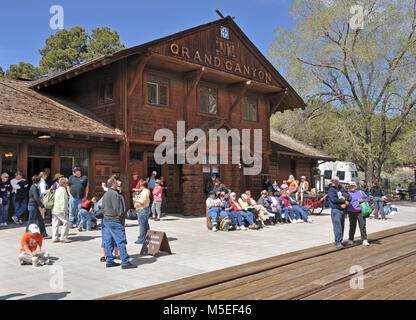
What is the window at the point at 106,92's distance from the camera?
16844 millimetres

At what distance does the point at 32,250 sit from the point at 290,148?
19.7 meters

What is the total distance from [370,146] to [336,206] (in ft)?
62.4

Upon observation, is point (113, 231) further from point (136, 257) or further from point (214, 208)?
point (214, 208)

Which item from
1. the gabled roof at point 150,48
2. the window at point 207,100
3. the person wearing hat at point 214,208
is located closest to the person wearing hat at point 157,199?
the person wearing hat at point 214,208

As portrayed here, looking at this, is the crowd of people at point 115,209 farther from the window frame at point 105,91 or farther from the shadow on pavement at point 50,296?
the window frame at point 105,91

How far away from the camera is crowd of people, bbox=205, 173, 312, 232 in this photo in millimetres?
13117

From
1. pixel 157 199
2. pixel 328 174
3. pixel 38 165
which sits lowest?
pixel 157 199

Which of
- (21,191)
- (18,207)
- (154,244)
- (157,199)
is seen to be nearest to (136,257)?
(154,244)

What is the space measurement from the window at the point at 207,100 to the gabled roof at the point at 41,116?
16.4 ft

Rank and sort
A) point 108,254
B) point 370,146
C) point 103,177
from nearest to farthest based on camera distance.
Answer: point 108,254 < point 103,177 < point 370,146

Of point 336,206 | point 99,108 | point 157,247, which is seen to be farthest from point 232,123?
point 157,247

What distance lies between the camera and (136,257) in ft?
28.8
